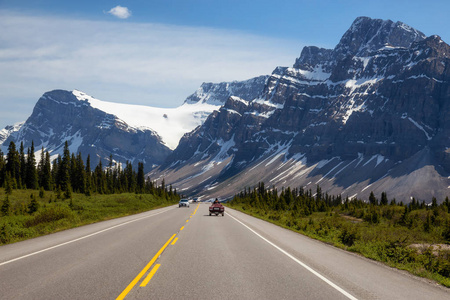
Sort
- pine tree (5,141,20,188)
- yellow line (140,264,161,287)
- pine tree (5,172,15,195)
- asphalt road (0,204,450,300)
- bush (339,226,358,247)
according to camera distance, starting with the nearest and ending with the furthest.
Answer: asphalt road (0,204,450,300)
yellow line (140,264,161,287)
bush (339,226,358,247)
pine tree (5,172,15,195)
pine tree (5,141,20,188)

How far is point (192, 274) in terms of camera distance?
10.3 metres

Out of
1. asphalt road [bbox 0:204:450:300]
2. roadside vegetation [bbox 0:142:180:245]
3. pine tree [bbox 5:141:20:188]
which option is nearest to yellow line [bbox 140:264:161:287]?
asphalt road [bbox 0:204:450:300]

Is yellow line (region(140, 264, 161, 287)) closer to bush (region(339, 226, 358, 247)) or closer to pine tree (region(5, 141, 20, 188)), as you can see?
bush (region(339, 226, 358, 247))

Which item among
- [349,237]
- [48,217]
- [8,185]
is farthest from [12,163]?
[349,237]

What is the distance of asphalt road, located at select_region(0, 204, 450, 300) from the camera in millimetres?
8406

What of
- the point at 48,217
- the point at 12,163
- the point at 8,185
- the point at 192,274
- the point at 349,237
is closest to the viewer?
the point at 192,274

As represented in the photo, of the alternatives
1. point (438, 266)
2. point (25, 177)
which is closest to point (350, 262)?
point (438, 266)

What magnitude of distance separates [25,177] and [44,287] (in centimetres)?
10863

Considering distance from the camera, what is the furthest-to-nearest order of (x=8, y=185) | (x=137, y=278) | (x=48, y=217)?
1. (x=8, y=185)
2. (x=48, y=217)
3. (x=137, y=278)

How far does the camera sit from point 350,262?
13.4 metres

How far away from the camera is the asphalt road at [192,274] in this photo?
8406mm

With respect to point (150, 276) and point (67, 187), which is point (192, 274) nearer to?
point (150, 276)

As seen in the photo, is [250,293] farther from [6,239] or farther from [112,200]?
[112,200]

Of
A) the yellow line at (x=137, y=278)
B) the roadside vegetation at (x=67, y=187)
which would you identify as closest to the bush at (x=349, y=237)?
the yellow line at (x=137, y=278)
